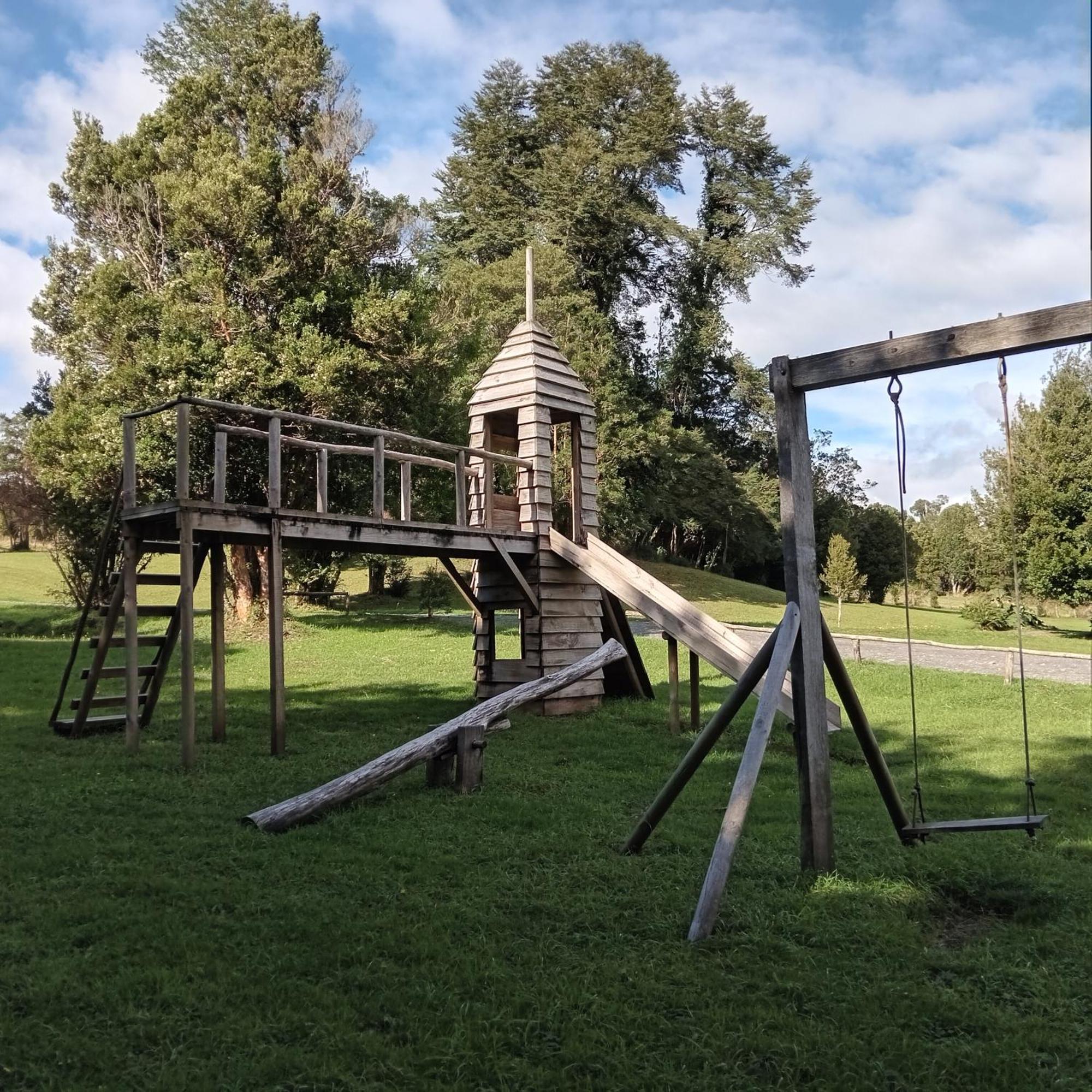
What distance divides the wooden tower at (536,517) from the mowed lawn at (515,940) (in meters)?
4.25

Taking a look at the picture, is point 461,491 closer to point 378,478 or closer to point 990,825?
point 378,478

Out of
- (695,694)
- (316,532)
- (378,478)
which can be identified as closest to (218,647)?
(316,532)

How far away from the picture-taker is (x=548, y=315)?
1369 inches

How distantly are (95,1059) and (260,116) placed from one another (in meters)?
23.7

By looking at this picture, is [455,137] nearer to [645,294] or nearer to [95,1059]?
[645,294]

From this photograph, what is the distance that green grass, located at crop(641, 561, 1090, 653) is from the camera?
27672mm

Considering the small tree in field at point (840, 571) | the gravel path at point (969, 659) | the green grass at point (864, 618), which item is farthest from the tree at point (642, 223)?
the gravel path at point (969, 659)

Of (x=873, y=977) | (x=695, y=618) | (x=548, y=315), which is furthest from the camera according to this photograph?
(x=548, y=315)

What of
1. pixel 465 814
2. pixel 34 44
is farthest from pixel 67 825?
pixel 34 44

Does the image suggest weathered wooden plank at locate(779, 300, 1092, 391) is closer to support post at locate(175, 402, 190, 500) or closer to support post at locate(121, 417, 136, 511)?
support post at locate(175, 402, 190, 500)

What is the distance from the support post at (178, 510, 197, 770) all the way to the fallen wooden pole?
1.83 m

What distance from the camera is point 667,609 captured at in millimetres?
11898

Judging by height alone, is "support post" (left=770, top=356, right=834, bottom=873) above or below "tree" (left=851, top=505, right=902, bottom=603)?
below

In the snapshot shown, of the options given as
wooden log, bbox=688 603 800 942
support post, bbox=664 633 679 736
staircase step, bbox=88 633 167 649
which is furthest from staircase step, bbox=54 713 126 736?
wooden log, bbox=688 603 800 942
